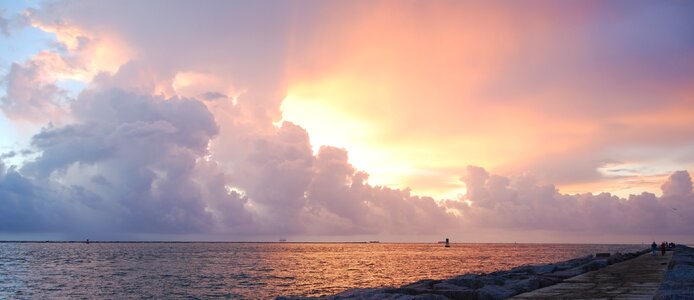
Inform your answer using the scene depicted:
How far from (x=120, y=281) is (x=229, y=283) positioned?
1235 cm

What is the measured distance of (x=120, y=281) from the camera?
58812 millimetres

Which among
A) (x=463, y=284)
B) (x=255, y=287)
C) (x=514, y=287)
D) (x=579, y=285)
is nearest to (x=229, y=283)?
(x=255, y=287)

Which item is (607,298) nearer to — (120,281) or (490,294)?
(490,294)

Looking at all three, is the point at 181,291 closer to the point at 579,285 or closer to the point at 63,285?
the point at 63,285

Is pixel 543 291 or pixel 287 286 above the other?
pixel 543 291

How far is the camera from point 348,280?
6112 cm

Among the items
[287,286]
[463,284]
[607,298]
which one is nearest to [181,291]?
[287,286]

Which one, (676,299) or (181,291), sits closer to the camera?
(676,299)

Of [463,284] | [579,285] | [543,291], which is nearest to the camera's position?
[543,291]

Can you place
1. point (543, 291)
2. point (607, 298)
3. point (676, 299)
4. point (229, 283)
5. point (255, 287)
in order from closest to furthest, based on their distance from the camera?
point (676, 299) → point (607, 298) → point (543, 291) → point (255, 287) → point (229, 283)

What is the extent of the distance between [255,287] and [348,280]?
12.2 metres

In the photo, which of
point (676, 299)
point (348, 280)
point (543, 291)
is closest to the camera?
point (676, 299)

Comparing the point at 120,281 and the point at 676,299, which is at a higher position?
the point at 676,299

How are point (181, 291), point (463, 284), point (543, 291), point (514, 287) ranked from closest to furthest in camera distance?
1. point (543, 291)
2. point (514, 287)
3. point (463, 284)
4. point (181, 291)
